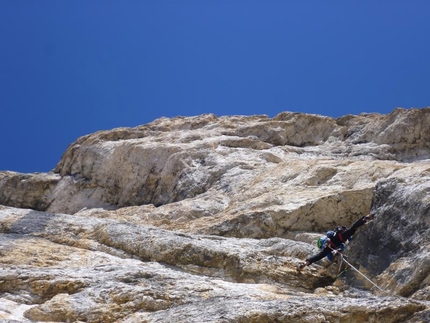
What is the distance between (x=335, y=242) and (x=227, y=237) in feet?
Result: 18.9

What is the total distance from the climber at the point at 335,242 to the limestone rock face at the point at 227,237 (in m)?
0.29

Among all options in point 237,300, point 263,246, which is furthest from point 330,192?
point 237,300

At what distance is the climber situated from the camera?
56.6ft

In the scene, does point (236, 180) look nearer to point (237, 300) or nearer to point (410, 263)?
point (410, 263)

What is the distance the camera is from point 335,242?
57.9 feet

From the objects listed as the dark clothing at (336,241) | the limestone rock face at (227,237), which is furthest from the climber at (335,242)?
the limestone rock face at (227,237)

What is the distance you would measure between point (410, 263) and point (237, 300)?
5.64 meters

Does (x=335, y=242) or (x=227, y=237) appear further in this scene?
(x=227, y=237)

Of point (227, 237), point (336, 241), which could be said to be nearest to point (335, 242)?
point (336, 241)

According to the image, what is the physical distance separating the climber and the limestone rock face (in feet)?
0.94

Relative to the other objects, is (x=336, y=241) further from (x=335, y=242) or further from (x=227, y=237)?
(x=227, y=237)

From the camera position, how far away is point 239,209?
25812mm

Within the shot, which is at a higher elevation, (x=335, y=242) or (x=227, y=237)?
(x=227, y=237)

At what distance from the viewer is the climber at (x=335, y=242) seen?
17266 mm
